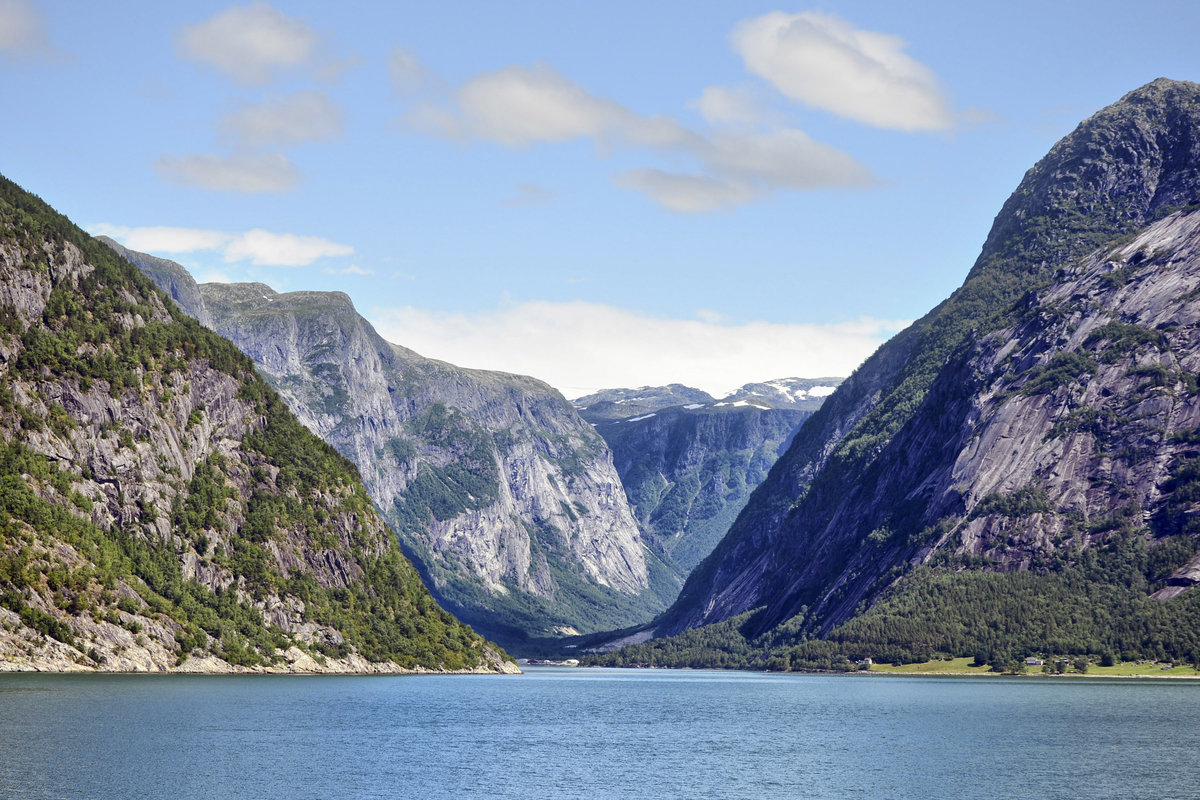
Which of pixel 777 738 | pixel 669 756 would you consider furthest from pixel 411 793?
pixel 777 738

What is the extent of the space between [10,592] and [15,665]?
1115 cm

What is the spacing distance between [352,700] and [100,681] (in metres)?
36.2

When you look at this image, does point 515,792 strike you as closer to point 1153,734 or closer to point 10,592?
point 1153,734

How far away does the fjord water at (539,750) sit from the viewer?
105 m

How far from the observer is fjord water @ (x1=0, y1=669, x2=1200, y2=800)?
344 feet

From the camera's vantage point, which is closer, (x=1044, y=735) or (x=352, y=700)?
(x=1044, y=735)

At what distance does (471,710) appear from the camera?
623 feet

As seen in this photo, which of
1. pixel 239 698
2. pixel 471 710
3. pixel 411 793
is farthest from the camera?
pixel 471 710

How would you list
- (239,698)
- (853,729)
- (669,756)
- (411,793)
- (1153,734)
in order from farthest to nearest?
(239,698), (853,729), (1153,734), (669,756), (411,793)

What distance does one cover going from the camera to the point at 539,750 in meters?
136

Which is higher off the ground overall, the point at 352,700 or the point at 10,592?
the point at 10,592

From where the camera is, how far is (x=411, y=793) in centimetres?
10338

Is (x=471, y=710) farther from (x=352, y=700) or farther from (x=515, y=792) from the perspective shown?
(x=515, y=792)

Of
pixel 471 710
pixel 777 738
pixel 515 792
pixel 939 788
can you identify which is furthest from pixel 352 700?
pixel 939 788
